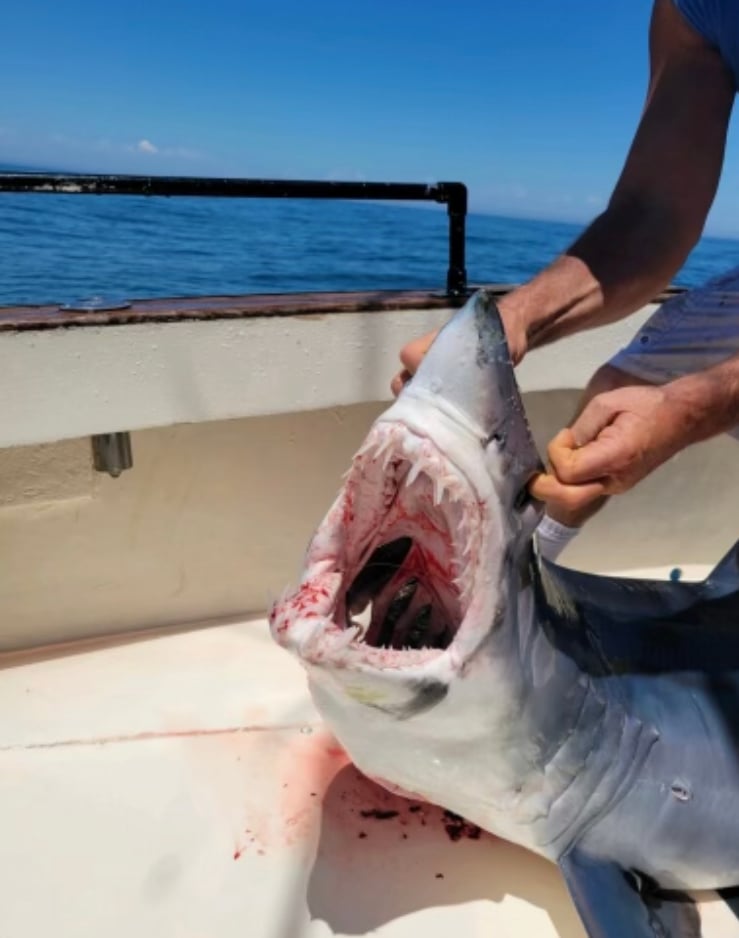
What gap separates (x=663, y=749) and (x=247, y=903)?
777mm

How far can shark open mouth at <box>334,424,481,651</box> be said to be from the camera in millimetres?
1196

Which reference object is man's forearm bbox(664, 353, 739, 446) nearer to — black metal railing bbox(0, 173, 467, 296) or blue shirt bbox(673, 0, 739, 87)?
blue shirt bbox(673, 0, 739, 87)

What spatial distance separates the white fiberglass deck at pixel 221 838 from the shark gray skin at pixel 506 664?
181 mm

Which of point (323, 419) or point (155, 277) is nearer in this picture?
point (323, 419)

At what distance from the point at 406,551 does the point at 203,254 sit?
41.0 ft

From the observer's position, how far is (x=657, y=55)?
2367mm

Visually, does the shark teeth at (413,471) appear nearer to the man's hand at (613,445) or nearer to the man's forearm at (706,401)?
the man's hand at (613,445)

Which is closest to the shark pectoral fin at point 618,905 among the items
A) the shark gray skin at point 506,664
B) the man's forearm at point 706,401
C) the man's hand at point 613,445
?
the shark gray skin at point 506,664

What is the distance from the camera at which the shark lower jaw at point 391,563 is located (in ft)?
3.93

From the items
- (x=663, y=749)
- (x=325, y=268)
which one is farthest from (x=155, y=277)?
(x=663, y=749)

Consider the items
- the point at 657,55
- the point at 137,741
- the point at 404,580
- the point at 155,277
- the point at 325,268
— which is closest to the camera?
the point at 404,580

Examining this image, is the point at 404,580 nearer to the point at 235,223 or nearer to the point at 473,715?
the point at 473,715

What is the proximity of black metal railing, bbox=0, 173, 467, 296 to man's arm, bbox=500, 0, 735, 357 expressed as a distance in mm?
610

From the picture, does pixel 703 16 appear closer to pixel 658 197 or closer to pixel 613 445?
pixel 658 197
